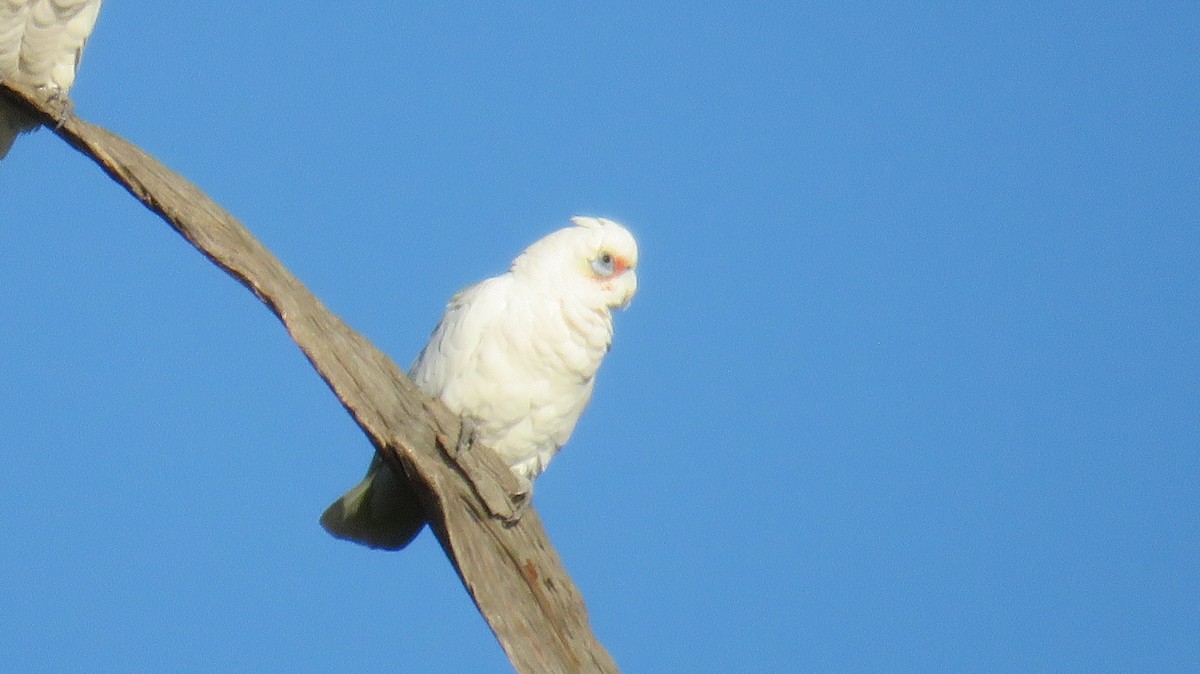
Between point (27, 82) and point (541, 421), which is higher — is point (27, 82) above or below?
above

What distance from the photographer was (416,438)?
4.10 meters

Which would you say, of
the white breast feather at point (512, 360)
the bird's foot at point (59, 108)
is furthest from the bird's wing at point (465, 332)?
the bird's foot at point (59, 108)

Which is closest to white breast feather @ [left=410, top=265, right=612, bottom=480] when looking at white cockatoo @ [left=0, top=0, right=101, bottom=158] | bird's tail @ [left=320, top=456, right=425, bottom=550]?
bird's tail @ [left=320, top=456, right=425, bottom=550]

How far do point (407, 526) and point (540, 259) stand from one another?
3.44 feet

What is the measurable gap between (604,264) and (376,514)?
1.17 m

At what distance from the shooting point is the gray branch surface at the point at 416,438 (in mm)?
3807

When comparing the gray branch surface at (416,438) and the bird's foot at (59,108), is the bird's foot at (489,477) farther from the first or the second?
the bird's foot at (59,108)

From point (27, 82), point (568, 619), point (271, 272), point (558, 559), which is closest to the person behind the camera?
point (271, 272)

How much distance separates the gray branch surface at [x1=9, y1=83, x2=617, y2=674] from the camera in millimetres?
3807

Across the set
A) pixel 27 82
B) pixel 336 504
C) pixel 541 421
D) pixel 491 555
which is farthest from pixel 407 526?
pixel 27 82

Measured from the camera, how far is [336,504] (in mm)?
4961

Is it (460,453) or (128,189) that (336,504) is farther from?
(128,189)

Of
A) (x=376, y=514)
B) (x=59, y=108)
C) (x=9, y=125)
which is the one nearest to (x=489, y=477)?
(x=376, y=514)

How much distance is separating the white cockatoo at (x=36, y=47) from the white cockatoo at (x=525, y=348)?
172 centimetres
